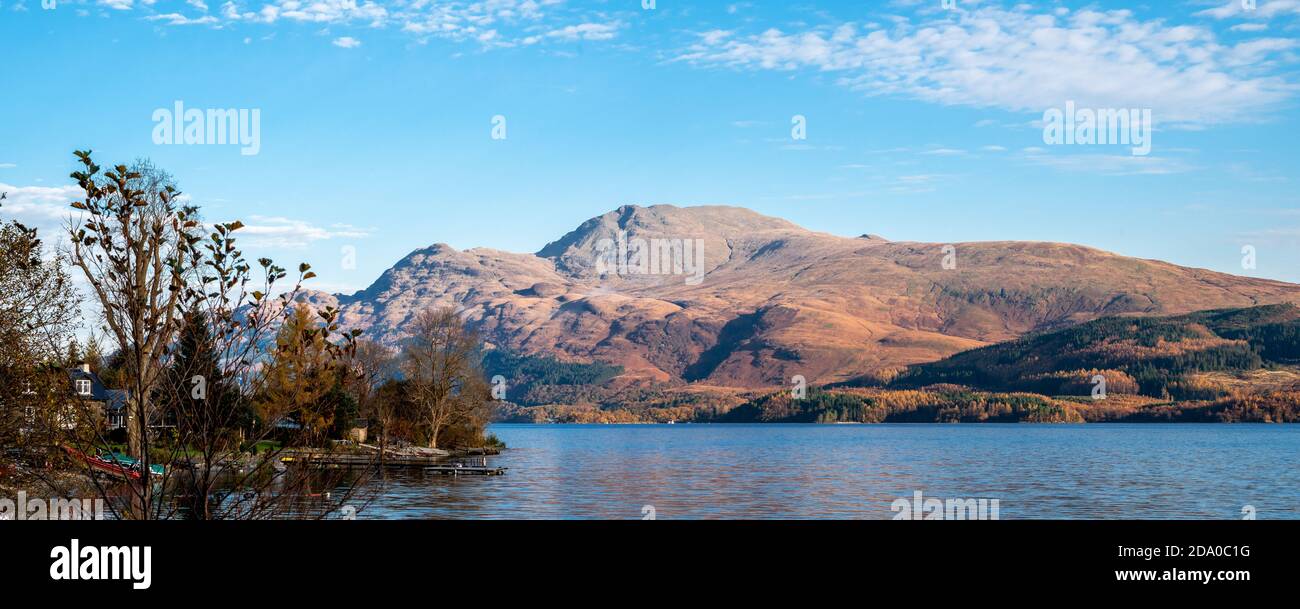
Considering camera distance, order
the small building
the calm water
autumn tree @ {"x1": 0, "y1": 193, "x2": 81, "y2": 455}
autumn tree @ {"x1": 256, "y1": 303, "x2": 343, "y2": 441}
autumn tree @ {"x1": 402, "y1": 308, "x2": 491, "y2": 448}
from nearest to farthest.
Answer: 1. autumn tree @ {"x1": 256, "y1": 303, "x2": 343, "y2": 441}
2. the small building
3. autumn tree @ {"x1": 0, "y1": 193, "x2": 81, "y2": 455}
4. the calm water
5. autumn tree @ {"x1": 402, "y1": 308, "x2": 491, "y2": 448}

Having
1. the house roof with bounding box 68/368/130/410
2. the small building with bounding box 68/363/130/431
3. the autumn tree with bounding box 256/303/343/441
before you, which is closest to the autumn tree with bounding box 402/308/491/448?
the small building with bounding box 68/363/130/431

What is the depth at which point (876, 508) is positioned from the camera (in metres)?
78.4

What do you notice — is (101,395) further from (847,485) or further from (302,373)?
(302,373)

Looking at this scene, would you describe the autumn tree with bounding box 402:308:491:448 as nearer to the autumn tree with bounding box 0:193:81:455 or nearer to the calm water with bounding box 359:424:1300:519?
the calm water with bounding box 359:424:1300:519

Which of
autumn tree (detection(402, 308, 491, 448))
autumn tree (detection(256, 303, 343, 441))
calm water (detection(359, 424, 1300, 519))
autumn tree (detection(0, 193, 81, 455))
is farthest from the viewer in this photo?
autumn tree (detection(402, 308, 491, 448))

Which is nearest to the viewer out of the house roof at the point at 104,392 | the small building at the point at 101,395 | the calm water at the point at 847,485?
the house roof at the point at 104,392

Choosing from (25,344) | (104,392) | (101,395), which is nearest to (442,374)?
(101,395)

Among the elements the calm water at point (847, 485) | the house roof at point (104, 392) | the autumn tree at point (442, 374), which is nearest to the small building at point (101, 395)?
the house roof at point (104, 392)

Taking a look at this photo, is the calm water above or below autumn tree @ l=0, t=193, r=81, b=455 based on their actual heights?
below

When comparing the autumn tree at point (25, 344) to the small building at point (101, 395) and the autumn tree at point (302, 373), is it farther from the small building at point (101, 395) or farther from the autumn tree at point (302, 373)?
the autumn tree at point (302, 373)

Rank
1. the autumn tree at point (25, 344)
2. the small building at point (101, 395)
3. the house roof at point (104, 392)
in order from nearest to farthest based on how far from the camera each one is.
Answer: the house roof at point (104, 392)
the small building at point (101, 395)
the autumn tree at point (25, 344)
